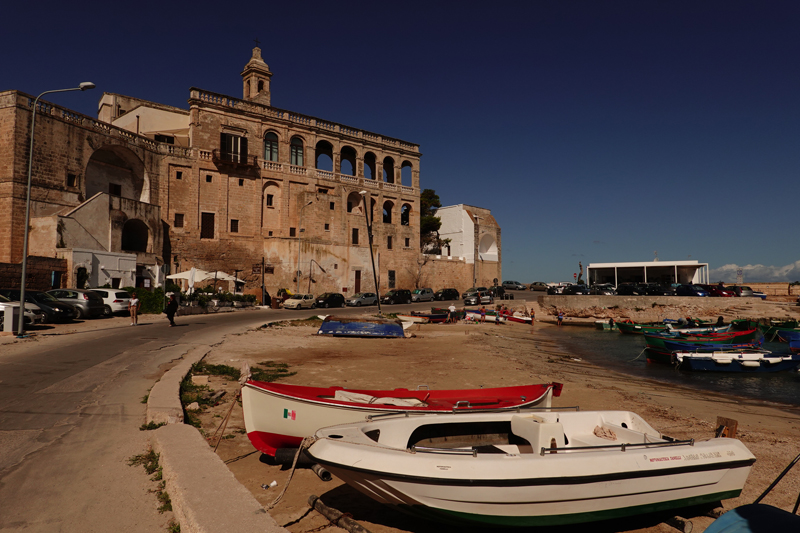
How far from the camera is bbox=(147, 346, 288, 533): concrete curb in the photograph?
362 centimetres

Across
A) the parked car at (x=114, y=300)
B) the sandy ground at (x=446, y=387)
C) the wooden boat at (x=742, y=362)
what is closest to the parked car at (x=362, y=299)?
the sandy ground at (x=446, y=387)

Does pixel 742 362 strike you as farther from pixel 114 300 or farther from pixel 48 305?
pixel 114 300

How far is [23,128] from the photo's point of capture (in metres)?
27.3

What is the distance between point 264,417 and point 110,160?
1453 inches

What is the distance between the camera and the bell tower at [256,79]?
44.5 meters

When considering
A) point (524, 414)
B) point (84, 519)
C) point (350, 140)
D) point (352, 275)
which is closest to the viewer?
point (84, 519)

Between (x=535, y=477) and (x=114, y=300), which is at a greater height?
(x=114, y=300)

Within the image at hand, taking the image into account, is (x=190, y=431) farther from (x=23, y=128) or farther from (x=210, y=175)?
(x=210, y=175)

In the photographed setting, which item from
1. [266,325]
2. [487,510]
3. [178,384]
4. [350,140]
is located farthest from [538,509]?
[350,140]

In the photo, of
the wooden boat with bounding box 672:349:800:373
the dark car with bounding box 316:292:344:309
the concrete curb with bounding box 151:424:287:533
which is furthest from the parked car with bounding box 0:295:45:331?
the wooden boat with bounding box 672:349:800:373

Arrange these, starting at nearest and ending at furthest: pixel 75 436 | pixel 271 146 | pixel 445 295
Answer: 1. pixel 75 436
2. pixel 271 146
3. pixel 445 295

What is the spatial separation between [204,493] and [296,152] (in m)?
44.1

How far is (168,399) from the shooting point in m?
7.87

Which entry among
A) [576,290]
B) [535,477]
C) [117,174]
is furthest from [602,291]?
[117,174]
